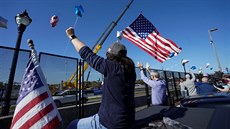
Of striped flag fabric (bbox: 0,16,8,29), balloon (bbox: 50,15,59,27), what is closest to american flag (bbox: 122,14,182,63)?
balloon (bbox: 50,15,59,27)

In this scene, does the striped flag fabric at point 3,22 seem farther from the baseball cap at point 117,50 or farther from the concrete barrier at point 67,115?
the baseball cap at point 117,50

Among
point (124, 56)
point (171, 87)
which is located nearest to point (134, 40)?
point (171, 87)

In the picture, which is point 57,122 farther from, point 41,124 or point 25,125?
point 25,125

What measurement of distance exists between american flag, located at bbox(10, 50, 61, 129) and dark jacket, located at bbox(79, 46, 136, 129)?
714mm

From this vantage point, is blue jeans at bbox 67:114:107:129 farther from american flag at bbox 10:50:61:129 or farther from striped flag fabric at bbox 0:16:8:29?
striped flag fabric at bbox 0:16:8:29

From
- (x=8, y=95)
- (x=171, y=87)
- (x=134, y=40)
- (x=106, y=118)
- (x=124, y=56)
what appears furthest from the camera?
(x=171, y=87)

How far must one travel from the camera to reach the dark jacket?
1.56 m

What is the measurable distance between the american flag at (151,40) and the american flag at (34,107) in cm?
656

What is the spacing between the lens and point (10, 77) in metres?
3.83

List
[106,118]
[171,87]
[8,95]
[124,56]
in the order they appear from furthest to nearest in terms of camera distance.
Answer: [171,87] → [8,95] → [124,56] → [106,118]

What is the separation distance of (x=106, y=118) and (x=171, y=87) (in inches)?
412

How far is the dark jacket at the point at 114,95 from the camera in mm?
1563

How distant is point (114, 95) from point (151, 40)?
7.35 metres

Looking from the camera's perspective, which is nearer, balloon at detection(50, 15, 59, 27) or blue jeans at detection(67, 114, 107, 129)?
blue jeans at detection(67, 114, 107, 129)
